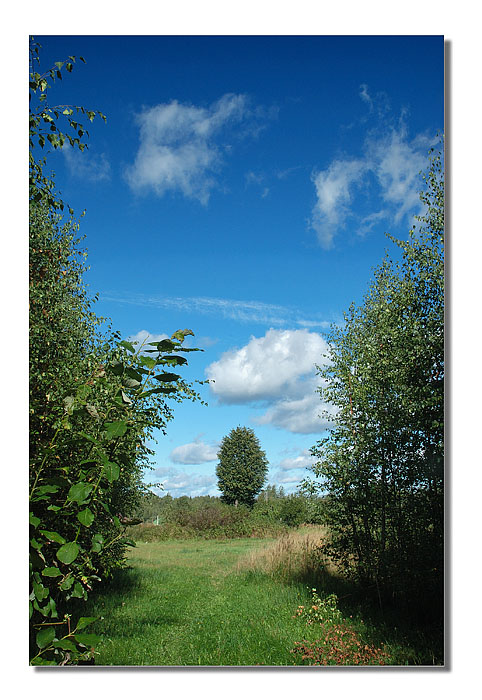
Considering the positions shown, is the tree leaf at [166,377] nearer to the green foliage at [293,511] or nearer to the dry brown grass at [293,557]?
the green foliage at [293,511]

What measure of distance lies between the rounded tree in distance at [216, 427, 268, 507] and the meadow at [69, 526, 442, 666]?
68 centimetres

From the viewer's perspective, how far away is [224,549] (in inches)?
203

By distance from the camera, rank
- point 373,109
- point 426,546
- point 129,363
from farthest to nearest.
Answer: point 426,546
point 373,109
point 129,363

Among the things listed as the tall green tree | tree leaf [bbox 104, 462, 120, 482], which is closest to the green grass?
the tall green tree

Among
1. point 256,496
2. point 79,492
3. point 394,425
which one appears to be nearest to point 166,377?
point 79,492

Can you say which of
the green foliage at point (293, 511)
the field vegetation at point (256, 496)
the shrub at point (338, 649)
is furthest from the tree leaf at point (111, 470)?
the green foliage at point (293, 511)

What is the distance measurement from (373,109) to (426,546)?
10.7 feet

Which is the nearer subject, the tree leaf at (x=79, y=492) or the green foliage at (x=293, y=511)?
the tree leaf at (x=79, y=492)

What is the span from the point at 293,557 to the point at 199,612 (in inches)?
69.4

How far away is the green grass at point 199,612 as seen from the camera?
3099mm

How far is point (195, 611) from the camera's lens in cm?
376

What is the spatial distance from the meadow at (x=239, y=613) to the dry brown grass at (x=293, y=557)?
0.01 m
